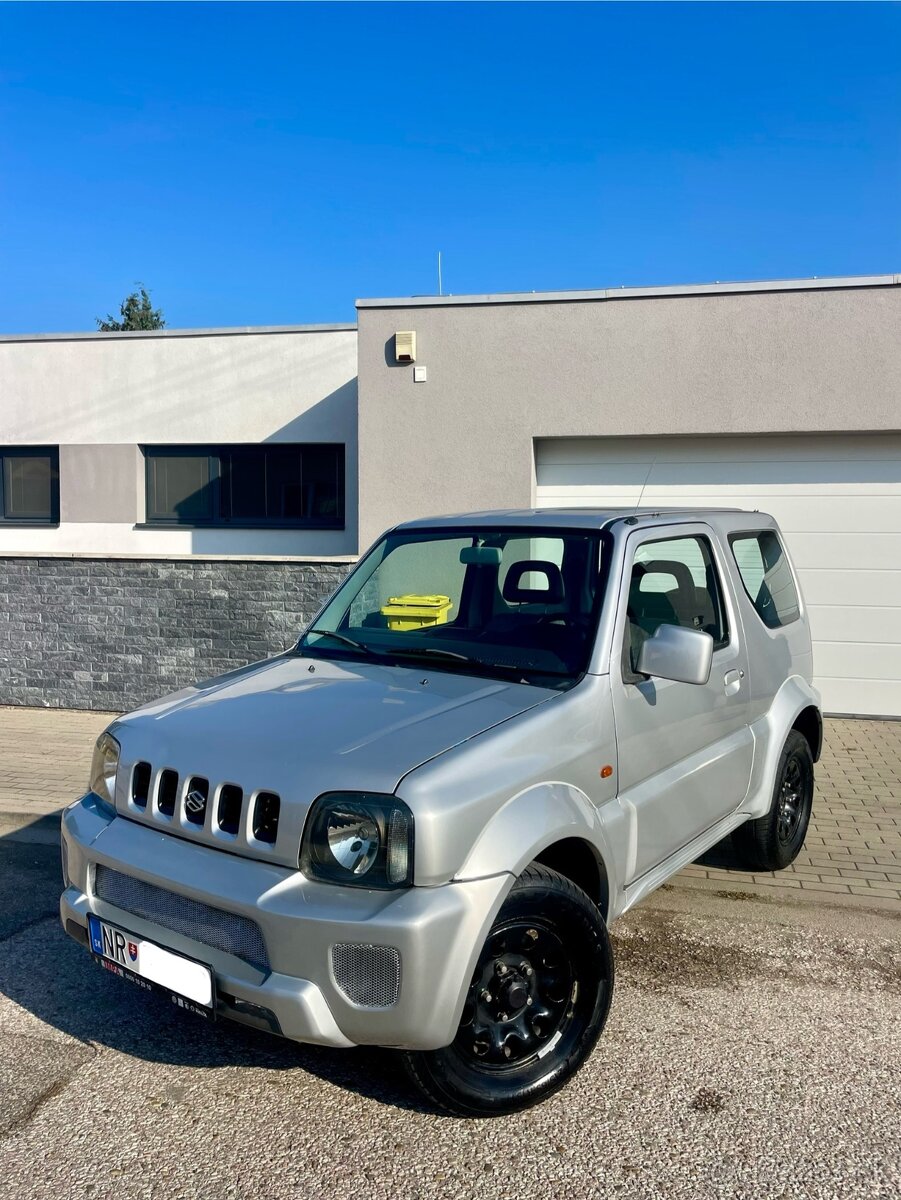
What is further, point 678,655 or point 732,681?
point 732,681

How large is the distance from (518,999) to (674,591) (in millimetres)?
2105

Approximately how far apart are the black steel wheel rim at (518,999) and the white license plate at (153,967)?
778 mm

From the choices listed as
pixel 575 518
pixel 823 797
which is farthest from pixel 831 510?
pixel 575 518

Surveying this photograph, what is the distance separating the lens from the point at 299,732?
3088 mm

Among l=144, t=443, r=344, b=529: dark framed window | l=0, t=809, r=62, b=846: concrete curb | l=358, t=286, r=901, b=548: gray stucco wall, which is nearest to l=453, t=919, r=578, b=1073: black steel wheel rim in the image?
l=0, t=809, r=62, b=846: concrete curb

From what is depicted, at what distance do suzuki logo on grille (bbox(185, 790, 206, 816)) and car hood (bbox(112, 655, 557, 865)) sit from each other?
0.03 metres

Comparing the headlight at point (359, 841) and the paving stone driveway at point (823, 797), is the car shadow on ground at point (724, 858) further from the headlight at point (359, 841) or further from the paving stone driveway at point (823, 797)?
the headlight at point (359, 841)

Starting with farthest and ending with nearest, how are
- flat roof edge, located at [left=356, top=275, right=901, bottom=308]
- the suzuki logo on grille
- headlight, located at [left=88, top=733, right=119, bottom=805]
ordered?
flat roof edge, located at [left=356, top=275, right=901, bottom=308] < headlight, located at [left=88, top=733, right=119, bottom=805] < the suzuki logo on grille

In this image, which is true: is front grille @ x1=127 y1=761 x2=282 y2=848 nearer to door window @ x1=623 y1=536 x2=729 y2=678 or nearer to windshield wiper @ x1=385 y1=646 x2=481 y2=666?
windshield wiper @ x1=385 y1=646 x2=481 y2=666

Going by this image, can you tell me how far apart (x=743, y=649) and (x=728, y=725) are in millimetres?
425

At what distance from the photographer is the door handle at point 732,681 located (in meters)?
4.38

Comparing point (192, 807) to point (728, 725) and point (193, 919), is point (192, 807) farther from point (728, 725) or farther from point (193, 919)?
point (728, 725)

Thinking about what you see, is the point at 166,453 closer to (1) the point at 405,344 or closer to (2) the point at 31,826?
(1) the point at 405,344

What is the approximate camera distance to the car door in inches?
144
